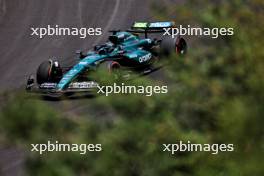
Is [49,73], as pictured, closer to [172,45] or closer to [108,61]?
[108,61]

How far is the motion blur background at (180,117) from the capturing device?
4.74 meters

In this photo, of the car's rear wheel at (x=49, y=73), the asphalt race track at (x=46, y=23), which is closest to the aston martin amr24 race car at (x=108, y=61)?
the car's rear wheel at (x=49, y=73)

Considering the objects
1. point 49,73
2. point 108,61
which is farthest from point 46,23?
point 108,61

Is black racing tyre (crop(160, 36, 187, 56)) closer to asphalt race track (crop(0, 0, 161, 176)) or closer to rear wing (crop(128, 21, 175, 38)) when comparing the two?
rear wing (crop(128, 21, 175, 38))

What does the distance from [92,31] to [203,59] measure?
1583 cm

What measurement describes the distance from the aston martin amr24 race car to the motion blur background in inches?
341

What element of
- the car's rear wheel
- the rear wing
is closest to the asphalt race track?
the car's rear wheel

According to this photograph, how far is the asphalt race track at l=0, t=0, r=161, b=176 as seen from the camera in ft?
63.6

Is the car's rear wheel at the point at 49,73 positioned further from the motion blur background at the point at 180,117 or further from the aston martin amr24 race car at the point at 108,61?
the motion blur background at the point at 180,117

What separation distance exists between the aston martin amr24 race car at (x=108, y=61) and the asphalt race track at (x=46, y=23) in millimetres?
1637

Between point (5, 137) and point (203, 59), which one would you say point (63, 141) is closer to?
point (5, 137)

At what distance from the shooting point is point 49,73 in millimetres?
15914

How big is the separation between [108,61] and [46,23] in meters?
8.24

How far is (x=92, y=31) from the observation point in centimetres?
2136
